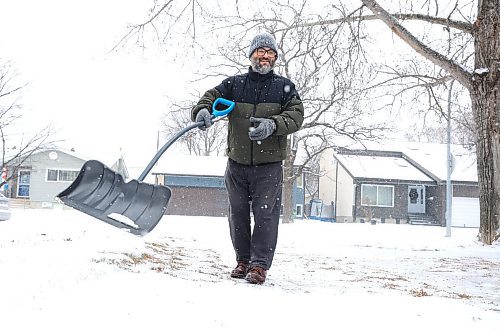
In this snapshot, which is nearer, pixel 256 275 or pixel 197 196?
pixel 256 275

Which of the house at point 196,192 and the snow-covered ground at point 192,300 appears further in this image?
the house at point 196,192

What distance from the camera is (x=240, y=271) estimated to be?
12.4 feet

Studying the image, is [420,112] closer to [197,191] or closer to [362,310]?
[362,310]

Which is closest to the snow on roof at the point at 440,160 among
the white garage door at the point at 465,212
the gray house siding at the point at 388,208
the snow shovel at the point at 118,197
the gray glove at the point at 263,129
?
the white garage door at the point at 465,212

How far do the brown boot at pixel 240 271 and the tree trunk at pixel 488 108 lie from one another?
6.01m

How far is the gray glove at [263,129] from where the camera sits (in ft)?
11.5

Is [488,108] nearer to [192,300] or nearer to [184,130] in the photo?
[184,130]

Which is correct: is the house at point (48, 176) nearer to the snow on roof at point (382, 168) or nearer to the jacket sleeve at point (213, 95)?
the snow on roof at point (382, 168)

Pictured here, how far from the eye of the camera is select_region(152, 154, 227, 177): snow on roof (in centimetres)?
3667

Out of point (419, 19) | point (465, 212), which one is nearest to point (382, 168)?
point (465, 212)

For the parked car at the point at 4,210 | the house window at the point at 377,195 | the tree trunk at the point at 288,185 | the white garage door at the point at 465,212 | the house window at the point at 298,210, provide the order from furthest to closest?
the house window at the point at 298,210 → the white garage door at the point at 465,212 → the house window at the point at 377,195 → the tree trunk at the point at 288,185 → the parked car at the point at 4,210

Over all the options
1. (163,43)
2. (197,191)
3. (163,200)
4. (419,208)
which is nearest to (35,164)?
(197,191)

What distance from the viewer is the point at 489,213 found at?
345 inches

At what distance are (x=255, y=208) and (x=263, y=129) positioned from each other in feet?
2.10
